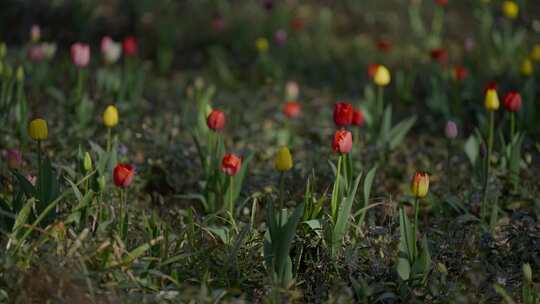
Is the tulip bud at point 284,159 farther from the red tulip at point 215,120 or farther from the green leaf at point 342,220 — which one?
the red tulip at point 215,120

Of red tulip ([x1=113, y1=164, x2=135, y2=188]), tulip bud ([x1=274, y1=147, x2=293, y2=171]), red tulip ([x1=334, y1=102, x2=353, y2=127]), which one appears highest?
red tulip ([x1=334, y1=102, x2=353, y2=127])

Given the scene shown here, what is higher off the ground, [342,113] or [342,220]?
[342,113]

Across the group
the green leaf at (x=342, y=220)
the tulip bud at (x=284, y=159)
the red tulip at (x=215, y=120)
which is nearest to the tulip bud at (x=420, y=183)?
the green leaf at (x=342, y=220)

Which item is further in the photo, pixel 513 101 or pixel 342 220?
pixel 513 101

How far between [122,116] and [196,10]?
227cm

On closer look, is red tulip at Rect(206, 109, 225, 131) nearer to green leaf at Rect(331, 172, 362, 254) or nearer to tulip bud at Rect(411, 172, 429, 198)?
green leaf at Rect(331, 172, 362, 254)

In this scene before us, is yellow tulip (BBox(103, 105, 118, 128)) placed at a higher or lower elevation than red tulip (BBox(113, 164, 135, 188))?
higher

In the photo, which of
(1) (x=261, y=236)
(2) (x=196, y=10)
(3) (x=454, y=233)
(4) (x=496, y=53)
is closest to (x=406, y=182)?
(3) (x=454, y=233)

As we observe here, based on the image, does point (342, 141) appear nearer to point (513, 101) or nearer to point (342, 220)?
point (342, 220)

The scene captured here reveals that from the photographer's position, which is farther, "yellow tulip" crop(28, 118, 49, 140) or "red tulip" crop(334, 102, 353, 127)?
"red tulip" crop(334, 102, 353, 127)

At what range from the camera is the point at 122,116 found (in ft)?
13.4

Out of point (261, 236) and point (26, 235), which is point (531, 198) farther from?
point (26, 235)

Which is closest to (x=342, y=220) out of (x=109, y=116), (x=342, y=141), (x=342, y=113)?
(x=342, y=141)

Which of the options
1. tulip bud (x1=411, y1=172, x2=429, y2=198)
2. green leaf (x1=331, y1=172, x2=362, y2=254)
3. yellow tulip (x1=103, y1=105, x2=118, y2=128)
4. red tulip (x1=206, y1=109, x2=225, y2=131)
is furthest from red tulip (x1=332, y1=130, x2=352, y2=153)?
yellow tulip (x1=103, y1=105, x2=118, y2=128)
